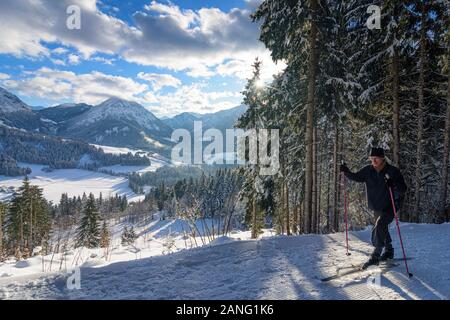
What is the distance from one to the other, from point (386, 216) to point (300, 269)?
2.02 metres

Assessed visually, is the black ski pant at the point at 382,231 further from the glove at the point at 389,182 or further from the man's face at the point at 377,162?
the man's face at the point at 377,162

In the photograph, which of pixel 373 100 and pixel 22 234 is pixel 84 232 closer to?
pixel 22 234

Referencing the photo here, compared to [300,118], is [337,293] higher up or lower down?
lower down

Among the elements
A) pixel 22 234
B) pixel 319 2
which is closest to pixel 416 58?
pixel 319 2

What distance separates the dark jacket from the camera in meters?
5.69

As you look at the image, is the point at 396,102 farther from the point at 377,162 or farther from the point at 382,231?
the point at 382,231

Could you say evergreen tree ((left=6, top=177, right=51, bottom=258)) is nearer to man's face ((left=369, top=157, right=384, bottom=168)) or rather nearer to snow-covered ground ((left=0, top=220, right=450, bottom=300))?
snow-covered ground ((left=0, top=220, right=450, bottom=300))

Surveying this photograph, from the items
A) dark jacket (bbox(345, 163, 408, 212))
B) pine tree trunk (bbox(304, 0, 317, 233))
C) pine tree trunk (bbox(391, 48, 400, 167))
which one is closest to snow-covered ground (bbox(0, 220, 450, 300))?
dark jacket (bbox(345, 163, 408, 212))

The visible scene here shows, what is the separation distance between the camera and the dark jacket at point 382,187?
18.7 ft

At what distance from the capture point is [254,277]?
5410mm

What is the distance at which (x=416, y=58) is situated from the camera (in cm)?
1267

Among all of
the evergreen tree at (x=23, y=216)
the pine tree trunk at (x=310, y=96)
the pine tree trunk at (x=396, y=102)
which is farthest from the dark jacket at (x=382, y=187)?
the evergreen tree at (x=23, y=216)

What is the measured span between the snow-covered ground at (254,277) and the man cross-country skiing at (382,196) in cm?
45

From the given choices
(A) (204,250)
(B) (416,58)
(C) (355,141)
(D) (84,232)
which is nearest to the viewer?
(A) (204,250)
